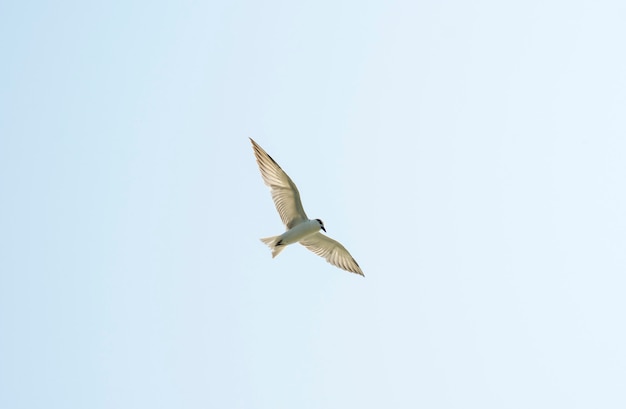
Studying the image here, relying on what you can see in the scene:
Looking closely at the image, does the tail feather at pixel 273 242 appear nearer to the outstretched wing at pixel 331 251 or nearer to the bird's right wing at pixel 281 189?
the bird's right wing at pixel 281 189

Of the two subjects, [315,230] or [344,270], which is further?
[344,270]

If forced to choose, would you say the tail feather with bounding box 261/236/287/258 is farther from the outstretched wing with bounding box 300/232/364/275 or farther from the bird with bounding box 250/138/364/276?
the outstretched wing with bounding box 300/232/364/275

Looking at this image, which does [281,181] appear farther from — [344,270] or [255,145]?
[344,270]

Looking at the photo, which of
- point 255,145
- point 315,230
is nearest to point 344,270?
point 315,230

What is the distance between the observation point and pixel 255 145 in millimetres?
22750

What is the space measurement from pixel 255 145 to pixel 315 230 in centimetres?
256

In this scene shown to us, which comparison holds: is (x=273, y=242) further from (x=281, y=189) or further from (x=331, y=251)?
(x=331, y=251)

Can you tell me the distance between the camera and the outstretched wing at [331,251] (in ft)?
76.5

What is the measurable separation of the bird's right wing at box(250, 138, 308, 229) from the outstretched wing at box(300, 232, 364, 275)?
0.66 metres

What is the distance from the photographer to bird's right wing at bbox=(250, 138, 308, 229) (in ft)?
73.1

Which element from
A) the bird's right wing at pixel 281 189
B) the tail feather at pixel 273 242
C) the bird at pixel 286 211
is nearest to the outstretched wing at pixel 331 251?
the bird at pixel 286 211

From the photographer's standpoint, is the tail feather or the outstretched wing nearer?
the tail feather

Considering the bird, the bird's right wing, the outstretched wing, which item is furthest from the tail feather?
the outstretched wing

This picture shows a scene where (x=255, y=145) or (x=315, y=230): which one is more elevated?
(x=255, y=145)
